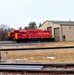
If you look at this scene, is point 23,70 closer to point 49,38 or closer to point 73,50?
point 73,50

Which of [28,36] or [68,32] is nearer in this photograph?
[28,36]

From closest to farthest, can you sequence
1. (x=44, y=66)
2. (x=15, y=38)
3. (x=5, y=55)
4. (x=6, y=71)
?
(x=6, y=71), (x=44, y=66), (x=5, y=55), (x=15, y=38)

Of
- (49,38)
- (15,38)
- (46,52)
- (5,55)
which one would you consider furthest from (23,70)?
(49,38)

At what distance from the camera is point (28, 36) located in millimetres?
49969

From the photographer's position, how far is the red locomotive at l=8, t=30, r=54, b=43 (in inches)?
1921

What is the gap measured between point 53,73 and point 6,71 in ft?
6.92

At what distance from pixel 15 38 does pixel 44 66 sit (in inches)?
1425

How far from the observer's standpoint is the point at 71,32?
63125 mm

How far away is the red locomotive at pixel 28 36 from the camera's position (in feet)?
160

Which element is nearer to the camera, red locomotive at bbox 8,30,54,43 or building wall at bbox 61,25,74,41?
red locomotive at bbox 8,30,54,43

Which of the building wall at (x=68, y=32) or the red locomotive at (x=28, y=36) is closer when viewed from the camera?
the red locomotive at (x=28, y=36)

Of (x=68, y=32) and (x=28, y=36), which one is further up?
(x=68, y=32)

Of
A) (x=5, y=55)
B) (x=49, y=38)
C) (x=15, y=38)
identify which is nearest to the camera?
(x=5, y=55)

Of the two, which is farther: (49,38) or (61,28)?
(61,28)
